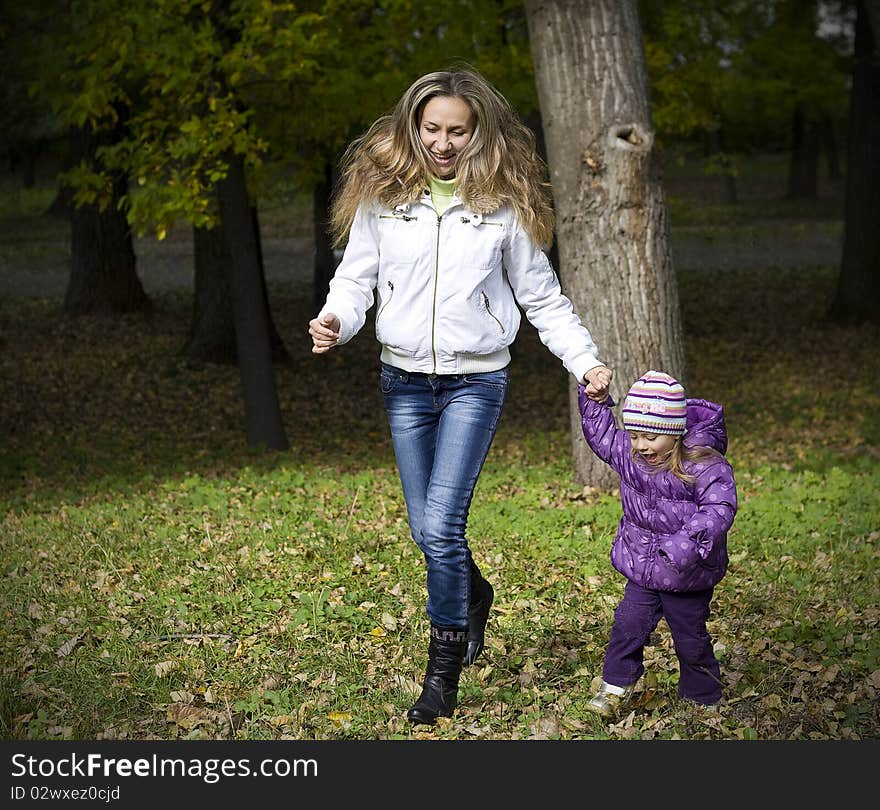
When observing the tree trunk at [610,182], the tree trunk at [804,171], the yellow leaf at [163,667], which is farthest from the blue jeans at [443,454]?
the tree trunk at [804,171]

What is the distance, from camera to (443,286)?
4234 mm

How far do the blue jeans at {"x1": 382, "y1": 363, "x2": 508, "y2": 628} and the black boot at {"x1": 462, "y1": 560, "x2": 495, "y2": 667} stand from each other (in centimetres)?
46

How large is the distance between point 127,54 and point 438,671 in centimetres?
659

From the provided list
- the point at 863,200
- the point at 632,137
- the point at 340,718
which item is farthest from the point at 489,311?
the point at 863,200

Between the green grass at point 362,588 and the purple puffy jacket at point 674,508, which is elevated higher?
the purple puffy jacket at point 674,508

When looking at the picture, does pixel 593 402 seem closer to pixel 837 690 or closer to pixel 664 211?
pixel 837 690

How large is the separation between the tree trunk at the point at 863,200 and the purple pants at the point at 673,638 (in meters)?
13.7

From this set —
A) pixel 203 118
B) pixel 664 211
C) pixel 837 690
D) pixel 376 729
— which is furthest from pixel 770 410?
pixel 376 729

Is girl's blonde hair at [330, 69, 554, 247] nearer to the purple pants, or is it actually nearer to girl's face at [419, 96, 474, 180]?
girl's face at [419, 96, 474, 180]

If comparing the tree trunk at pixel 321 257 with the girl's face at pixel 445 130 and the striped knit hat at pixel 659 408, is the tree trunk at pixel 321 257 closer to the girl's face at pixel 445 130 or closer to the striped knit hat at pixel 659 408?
the girl's face at pixel 445 130

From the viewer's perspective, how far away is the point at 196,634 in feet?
18.5

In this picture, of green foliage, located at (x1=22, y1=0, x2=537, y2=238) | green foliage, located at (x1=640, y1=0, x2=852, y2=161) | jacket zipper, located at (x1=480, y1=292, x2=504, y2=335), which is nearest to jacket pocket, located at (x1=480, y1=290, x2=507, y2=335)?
jacket zipper, located at (x1=480, y1=292, x2=504, y2=335)

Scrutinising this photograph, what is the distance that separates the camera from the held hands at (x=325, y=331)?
410 centimetres

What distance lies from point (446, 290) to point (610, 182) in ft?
13.1
